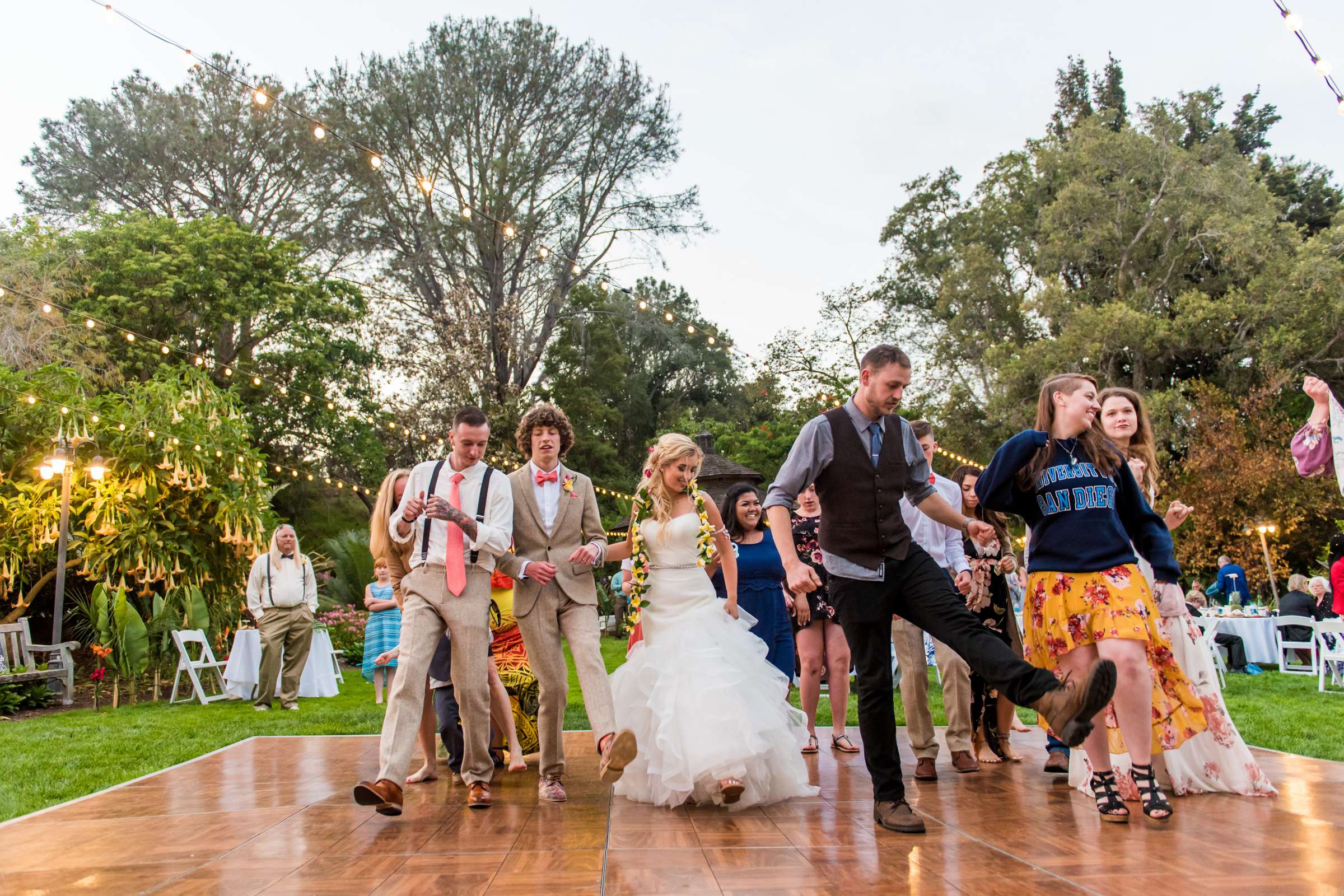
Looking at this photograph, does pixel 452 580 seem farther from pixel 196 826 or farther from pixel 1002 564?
pixel 1002 564

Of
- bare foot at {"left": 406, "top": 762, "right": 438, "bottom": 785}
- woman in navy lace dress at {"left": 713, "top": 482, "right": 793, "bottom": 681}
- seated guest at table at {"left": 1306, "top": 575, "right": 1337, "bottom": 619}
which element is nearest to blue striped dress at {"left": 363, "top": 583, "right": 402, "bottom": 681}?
bare foot at {"left": 406, "top": 762, "right": 438, "bottom": 785}

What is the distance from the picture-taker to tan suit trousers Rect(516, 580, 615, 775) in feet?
15.2

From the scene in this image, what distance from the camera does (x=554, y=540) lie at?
479 cm

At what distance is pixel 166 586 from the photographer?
1308 centimetres

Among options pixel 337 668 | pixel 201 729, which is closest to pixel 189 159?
pixel 337 668

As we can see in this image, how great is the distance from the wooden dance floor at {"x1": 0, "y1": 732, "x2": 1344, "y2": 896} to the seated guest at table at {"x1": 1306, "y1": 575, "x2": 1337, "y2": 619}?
6.78 m

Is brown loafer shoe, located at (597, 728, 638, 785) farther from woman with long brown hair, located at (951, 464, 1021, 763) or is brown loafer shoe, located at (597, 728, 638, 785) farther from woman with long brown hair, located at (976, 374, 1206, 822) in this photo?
woman with long brown hair, located at (951, 464, 1021, 763)

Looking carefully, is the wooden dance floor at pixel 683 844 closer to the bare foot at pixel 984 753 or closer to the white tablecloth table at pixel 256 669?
the bare foot at pixel 984 753

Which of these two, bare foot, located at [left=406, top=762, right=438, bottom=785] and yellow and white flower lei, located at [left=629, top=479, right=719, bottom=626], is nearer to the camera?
yellow and white flower lei, located at [left=629, top=479, right=719, bottom=626]

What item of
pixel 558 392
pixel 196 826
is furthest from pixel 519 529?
pixel 558 392

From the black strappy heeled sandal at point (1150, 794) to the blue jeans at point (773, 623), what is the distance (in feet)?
8.67

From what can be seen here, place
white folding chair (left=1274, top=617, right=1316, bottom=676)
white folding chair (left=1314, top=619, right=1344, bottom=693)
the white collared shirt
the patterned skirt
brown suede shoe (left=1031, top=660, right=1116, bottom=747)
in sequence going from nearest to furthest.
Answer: brown suede shoe (left=1031, top=660, right=1116, bottom=747) → the white collared shirt → white folding chair (left=1314, top=619, right=1344, bottom=693) → the patterned skirt → white folding chair (left=1274, top=617, right=1316, bottom=676)

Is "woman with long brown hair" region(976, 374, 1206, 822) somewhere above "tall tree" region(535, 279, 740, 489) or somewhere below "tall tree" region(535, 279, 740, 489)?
below

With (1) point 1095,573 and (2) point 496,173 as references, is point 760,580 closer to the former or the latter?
(1) point 1095,573
